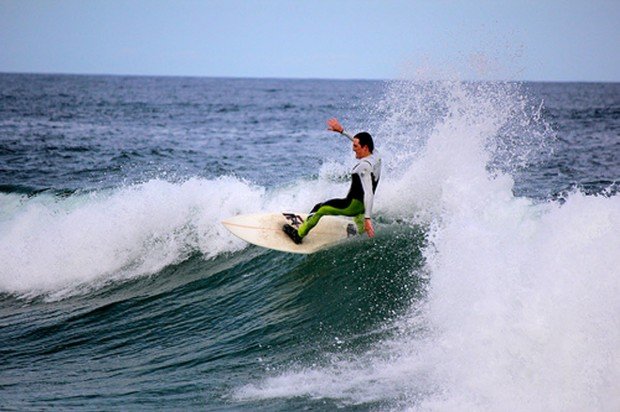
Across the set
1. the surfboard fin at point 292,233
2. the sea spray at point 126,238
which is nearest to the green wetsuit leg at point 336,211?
the surfboard fin at point 292,233

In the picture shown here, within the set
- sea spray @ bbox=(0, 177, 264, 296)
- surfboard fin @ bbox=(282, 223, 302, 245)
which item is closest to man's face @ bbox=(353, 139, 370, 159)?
surfboard fin @ bbox=(282, 223, 302, 245)

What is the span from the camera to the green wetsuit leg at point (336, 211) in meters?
9.66

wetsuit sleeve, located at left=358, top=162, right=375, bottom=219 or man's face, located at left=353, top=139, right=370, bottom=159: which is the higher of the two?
man's face, located at left=353, top=139, right=370, bottom=159

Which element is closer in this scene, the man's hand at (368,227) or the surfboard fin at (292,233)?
the man's hand at (368,227)

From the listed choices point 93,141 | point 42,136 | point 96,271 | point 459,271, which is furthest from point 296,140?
point 459,271

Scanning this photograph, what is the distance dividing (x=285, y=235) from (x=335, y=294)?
1.40 meters

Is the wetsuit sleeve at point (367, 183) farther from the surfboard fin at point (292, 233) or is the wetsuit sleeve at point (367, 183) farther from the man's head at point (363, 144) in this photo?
the surfboard fin at point (292, 233)

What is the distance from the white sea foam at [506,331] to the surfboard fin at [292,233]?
2.35 meters

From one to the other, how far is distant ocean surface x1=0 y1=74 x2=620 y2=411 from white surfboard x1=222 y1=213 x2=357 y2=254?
0.81 feet

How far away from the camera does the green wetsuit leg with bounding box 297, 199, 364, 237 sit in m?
9.66

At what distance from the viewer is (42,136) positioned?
31547mm

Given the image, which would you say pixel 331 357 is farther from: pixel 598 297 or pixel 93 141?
pixel 93 141

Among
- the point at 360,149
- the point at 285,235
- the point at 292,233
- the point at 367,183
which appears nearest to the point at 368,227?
the point at 367,183

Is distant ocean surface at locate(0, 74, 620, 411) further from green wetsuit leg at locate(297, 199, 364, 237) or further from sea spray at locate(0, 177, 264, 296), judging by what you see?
green wetsuit leg at locate(297, 199, 364, 237)
